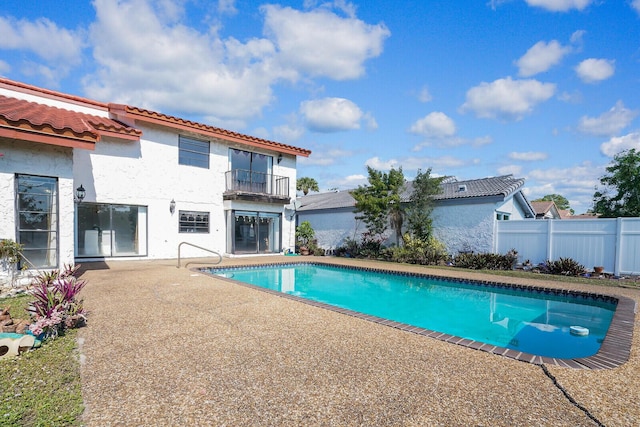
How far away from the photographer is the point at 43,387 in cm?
316

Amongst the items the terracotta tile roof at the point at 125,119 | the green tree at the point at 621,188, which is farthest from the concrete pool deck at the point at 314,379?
the green tree at the point at 621,188

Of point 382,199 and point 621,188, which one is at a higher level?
point 621,188

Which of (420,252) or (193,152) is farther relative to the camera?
(193,152)

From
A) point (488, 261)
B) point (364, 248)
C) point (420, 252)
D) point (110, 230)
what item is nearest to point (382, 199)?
point (364, 248)

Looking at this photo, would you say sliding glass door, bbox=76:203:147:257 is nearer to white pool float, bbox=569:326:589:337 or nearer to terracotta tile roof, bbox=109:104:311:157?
terracotta tile roof, bbox=109:104:311:157

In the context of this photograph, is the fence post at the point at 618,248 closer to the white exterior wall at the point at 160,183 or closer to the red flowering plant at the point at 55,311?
the white exterior wall at the point at 160,183

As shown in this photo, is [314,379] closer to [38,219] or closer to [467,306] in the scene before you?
[467,306]

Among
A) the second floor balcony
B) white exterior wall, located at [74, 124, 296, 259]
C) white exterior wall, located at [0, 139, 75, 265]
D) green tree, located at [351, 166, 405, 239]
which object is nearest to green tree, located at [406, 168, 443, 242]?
green tree, located at [351, 166, 405, 239]

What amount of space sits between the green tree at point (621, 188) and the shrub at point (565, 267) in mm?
8042

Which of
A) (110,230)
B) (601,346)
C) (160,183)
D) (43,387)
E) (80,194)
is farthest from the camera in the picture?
(160,183)

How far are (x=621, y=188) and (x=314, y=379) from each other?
2153 cm

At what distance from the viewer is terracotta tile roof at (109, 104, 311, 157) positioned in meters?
13.8

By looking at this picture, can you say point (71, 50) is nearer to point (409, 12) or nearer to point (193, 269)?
point (193, 269)

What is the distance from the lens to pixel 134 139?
13297 millimetres
